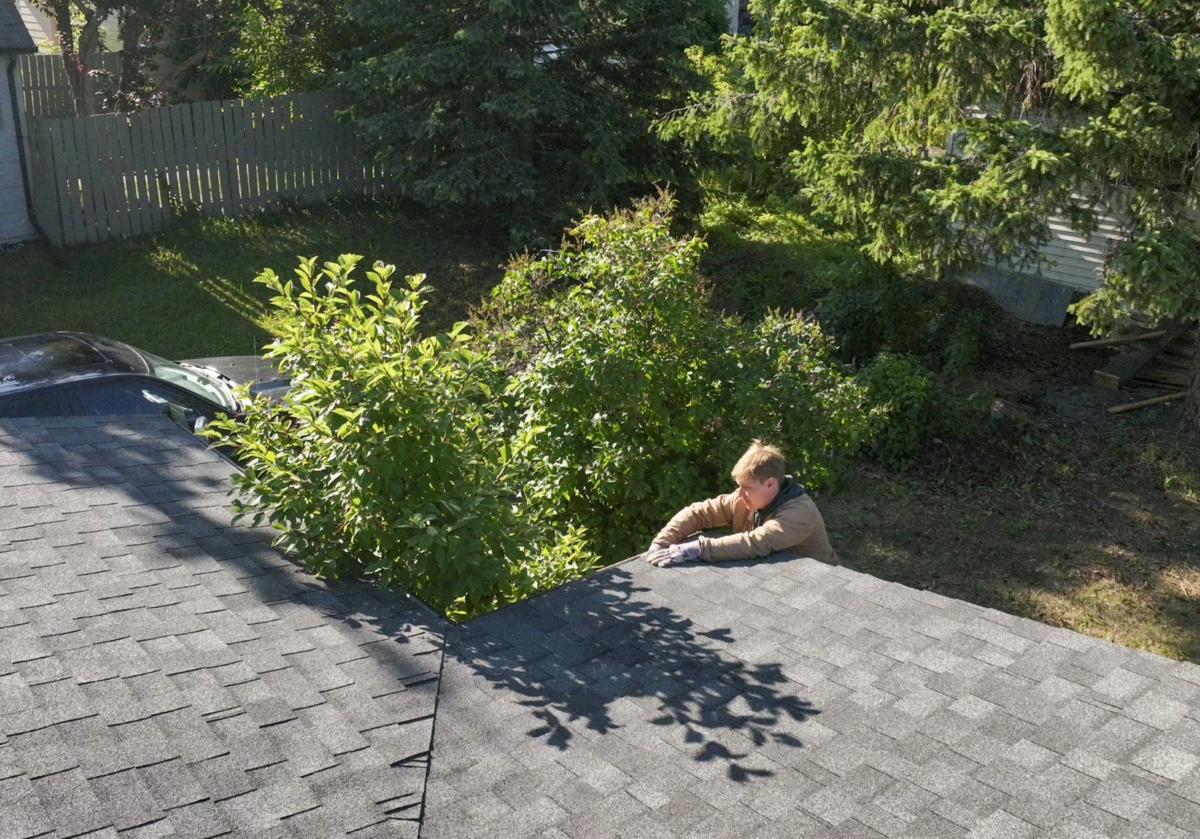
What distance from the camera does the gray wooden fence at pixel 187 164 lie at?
1645cm

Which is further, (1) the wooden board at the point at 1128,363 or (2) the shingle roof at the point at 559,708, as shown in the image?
(1) the wooden board at the point at 1128,363

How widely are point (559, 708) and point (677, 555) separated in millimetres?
1528

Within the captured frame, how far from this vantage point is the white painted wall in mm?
15766

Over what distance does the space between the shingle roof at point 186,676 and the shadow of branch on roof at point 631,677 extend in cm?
33

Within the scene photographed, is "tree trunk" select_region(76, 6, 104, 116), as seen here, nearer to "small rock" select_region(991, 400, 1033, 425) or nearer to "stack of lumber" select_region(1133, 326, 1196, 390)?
"small rock" select_region(991, 400, 1033, 425)

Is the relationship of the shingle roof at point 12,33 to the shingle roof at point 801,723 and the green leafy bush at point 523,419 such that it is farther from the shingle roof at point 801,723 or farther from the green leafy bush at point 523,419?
the shingle roof at point 801,723

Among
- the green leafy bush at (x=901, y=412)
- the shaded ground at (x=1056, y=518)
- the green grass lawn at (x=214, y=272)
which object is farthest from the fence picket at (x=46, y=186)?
the shaded ground at (x=1056, y=518)

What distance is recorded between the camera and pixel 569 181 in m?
16.6

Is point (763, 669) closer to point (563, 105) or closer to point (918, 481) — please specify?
point (918, 481)

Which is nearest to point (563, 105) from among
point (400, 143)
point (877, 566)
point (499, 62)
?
point (499, 62)

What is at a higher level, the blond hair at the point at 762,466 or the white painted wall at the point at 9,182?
the white painted wall at the point at 9,182

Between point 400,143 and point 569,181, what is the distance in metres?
2.51

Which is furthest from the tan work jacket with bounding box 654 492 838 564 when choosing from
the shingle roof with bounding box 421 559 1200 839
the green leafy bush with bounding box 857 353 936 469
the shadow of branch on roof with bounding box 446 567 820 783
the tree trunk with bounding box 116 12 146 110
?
the tree trunk with bounding box 116 12 146 110

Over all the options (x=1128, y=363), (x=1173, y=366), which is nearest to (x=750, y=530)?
(x=1128, y=363)
